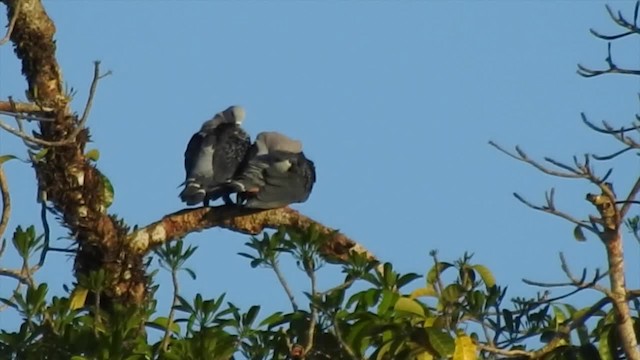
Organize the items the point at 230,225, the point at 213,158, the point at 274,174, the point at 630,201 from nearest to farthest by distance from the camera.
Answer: the point at 630,201 → the point at 230,225 → the point at 274,174 → the point at 213,158

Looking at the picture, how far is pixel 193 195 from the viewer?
276 inches

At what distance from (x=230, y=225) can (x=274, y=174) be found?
120 centimetres

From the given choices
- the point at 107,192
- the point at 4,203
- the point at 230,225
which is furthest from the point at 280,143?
the point at 4,203

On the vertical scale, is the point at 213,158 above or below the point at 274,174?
above

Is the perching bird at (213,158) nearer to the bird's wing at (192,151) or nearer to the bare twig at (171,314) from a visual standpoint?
the bird's wing at (192,151)

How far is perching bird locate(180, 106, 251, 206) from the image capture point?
706cm

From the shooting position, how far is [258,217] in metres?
6.09

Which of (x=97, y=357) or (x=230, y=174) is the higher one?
(x=230, y=174)

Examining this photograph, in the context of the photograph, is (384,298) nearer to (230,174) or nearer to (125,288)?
(125,288)

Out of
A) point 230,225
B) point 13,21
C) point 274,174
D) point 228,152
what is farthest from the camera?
point 228,152

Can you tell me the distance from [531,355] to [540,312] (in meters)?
0.22

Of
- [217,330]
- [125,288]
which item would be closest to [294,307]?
[217,330]

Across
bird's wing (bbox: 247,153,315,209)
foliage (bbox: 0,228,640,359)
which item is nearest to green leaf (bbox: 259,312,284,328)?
foliage (bbox: 0,228,640,359)

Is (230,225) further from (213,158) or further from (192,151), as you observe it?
(192,151)
